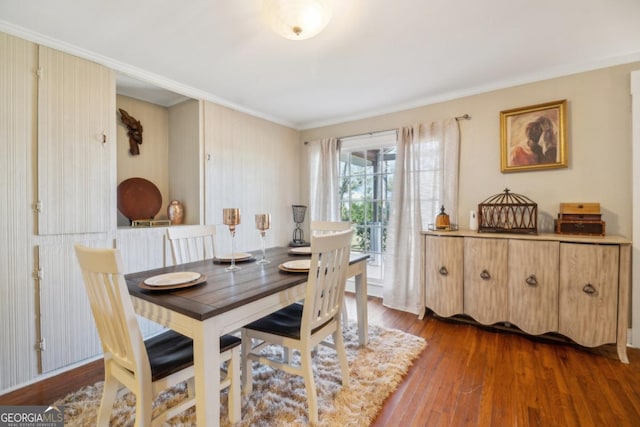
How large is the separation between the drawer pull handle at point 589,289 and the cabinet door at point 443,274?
0.86m

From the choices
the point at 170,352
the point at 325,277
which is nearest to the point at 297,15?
the point at 325,277

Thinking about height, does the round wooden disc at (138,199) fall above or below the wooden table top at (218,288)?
above

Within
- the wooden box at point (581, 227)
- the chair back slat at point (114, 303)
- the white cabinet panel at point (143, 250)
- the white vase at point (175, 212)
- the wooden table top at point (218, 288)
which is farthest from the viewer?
the white vase at point (175, 212)

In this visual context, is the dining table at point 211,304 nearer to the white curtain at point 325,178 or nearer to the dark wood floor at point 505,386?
the dark wood floor at point 505,386

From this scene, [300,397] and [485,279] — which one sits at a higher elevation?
[485,279]

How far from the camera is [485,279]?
259cm

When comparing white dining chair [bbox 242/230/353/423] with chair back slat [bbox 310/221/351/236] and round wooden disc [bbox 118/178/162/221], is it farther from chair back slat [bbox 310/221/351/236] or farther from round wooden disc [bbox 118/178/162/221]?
round wooden disc [bbox 118/178/162/221]

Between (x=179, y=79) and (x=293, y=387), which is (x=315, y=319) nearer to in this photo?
(x=293, y=387)

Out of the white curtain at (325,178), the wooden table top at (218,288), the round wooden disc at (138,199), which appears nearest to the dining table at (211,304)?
the wooden table top at (218,288)

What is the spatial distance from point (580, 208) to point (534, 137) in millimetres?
743

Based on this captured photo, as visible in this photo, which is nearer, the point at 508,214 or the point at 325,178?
the point at 508,214

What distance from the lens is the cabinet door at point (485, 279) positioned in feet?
8.26

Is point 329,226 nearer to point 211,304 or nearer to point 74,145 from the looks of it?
point 211,304

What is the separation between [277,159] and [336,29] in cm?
223
